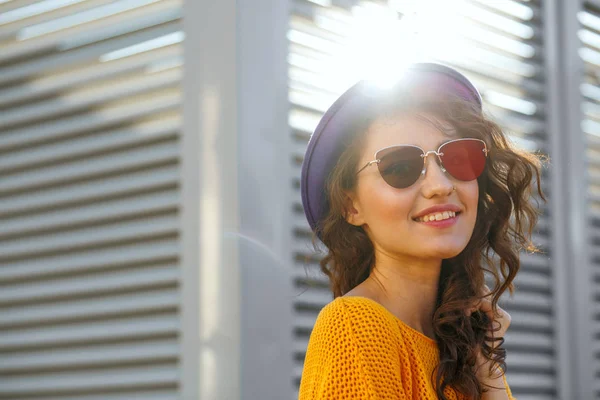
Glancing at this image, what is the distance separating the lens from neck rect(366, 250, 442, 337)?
1.95 metres

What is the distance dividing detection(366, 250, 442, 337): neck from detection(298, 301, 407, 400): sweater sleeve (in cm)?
17

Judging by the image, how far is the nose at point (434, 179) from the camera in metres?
1.81

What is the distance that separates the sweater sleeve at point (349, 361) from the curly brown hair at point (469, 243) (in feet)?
0.52

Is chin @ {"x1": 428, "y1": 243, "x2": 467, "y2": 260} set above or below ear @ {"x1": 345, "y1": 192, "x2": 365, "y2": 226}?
below

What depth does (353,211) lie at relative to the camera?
1997 millimetres

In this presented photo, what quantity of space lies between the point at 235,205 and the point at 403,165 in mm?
1381

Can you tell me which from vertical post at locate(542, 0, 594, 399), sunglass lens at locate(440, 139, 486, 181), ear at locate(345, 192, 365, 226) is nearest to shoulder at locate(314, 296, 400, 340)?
ear at locate(345, 192, 365, 226)

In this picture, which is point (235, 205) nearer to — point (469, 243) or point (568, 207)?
point (469, 243)

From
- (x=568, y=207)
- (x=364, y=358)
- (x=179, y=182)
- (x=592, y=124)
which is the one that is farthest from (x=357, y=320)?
(x=592, y=124)

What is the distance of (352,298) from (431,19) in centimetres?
258

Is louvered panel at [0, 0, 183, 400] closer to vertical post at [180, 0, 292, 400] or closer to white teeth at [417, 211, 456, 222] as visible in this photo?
vertical post at [180, 0, 292, 400]

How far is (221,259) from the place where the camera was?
3.15 meters

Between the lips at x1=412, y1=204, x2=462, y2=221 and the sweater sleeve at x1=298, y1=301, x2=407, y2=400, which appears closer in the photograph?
the sweater sleeve at x1=298, y1=301, x2=407, y2=400

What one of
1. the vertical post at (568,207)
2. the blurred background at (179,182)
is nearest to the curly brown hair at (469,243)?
the blurred background at (179,182)
